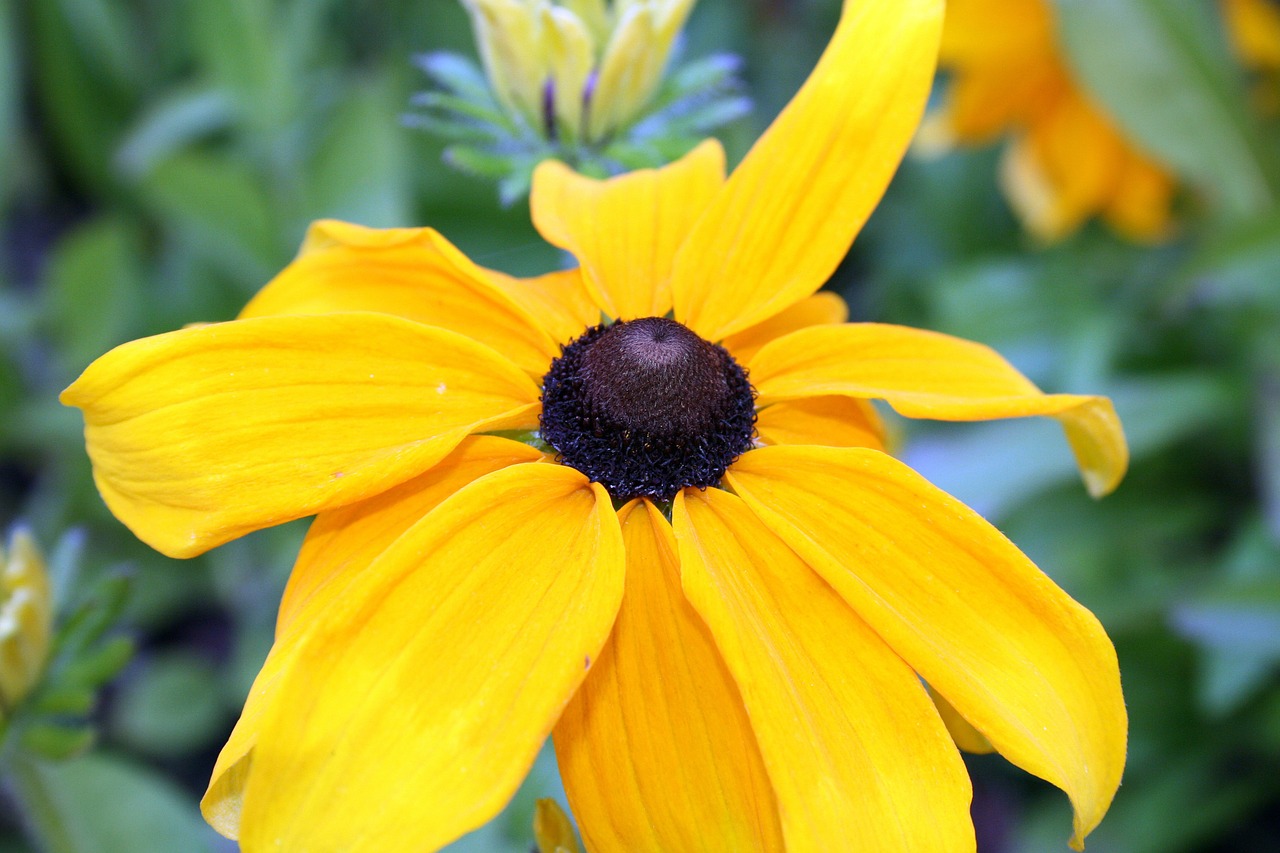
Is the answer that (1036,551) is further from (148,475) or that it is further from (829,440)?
→ (148,475)

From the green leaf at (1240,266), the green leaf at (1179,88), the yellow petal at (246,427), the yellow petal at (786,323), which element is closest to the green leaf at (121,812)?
the yellow petal at (246,427)

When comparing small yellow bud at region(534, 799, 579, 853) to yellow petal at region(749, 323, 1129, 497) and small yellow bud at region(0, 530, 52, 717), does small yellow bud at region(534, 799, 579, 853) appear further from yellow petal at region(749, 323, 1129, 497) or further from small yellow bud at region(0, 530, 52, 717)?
small yellow bud at region(0, 530, 52, 717)

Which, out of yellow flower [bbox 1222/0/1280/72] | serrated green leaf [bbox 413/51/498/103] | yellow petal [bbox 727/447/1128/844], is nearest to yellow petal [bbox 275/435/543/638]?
yellow petal [bbox 727/447/1128/844]

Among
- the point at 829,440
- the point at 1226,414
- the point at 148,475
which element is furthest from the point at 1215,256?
the point at 148,475

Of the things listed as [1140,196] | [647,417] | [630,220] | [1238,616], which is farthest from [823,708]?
[1140,196]

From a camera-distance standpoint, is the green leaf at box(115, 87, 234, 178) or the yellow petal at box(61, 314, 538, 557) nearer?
the yellow petal at box(61, 314, 538, 557)

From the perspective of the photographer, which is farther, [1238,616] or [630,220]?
[1238,616]

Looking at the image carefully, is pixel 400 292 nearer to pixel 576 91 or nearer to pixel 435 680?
pixel 576 91

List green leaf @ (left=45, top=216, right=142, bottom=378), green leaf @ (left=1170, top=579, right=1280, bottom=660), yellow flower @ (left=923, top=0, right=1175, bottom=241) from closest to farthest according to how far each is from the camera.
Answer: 1. green leaf @ (left=1170, top=579, right=1280, bottom=660)
2. green leaf @ (left=45, top=216, right=142, bottom=378)
3. yellow flower @ (left=923, top=0, right=1175, bottom=241)
